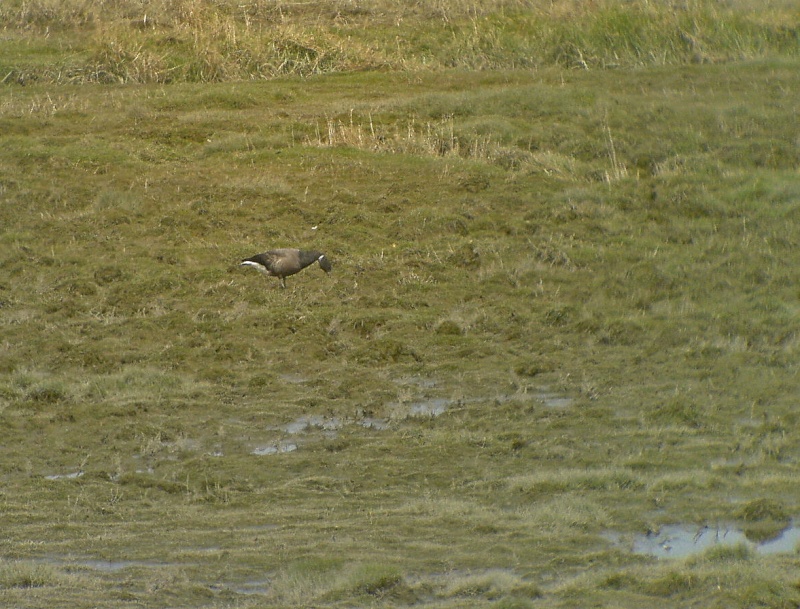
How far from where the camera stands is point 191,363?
10.4 m

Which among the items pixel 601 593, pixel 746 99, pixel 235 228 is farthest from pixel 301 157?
pixel 601 593

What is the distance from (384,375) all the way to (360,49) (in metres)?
10.8

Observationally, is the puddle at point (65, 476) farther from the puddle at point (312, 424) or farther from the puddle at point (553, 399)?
the puddle at point (553, 399)

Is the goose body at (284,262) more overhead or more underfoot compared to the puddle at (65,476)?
more underfoot

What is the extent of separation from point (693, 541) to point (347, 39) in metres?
→ 14.8

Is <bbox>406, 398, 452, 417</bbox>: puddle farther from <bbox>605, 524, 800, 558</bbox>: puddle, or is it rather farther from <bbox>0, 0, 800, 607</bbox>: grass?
<bbox>605, 524, 800, 558</bbox>: puddle

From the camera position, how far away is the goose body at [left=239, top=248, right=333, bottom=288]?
38.1 feet

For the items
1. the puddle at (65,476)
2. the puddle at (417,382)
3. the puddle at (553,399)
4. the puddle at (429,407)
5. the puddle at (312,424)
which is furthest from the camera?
the puddle at (417,382)

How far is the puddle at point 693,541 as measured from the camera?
6.87m

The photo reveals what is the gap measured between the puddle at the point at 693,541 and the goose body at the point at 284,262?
5284 mm

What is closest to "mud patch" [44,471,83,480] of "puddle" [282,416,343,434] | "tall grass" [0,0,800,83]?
"puddle" [282,416,343,434]

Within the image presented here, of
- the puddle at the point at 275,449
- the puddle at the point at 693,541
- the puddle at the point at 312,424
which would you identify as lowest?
the puddle at the point at 312,424

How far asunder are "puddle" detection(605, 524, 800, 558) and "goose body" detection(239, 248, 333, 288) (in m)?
5.28

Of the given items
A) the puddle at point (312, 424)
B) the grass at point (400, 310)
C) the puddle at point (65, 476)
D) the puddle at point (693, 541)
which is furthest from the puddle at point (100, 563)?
the puddle at point (693, 541)
